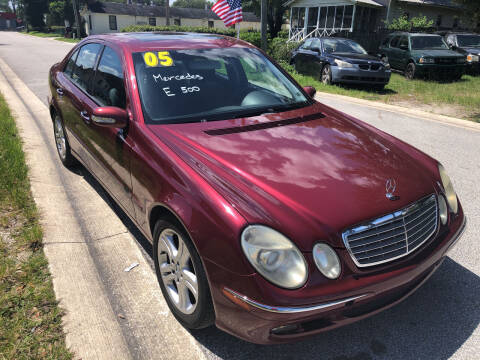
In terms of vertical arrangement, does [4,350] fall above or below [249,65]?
below

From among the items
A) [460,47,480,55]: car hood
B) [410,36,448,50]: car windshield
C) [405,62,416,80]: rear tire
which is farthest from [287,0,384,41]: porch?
[405,62,416,80]: rear tire

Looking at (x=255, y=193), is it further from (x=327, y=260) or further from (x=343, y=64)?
(x=343, y=64)

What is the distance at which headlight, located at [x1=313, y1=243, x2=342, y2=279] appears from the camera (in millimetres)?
1884

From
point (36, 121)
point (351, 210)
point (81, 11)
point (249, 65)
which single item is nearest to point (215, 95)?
point (249, 65)

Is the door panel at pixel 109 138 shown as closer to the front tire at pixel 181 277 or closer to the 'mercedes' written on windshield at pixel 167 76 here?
the 'mercedes' written on windshield at pixel 167 76

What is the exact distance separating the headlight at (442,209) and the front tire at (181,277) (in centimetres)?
151

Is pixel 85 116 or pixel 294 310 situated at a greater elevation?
pixel 85 116

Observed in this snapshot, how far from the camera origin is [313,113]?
327 cm

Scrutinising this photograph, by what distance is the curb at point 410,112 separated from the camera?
782cm

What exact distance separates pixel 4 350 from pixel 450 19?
35120 millimetres

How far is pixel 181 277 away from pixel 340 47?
38.0 ft

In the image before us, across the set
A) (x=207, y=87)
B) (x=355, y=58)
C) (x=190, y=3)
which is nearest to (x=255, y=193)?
(x=207, y=87)

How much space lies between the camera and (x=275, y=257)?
186cm

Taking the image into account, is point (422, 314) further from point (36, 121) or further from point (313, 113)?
point (36, 121)
